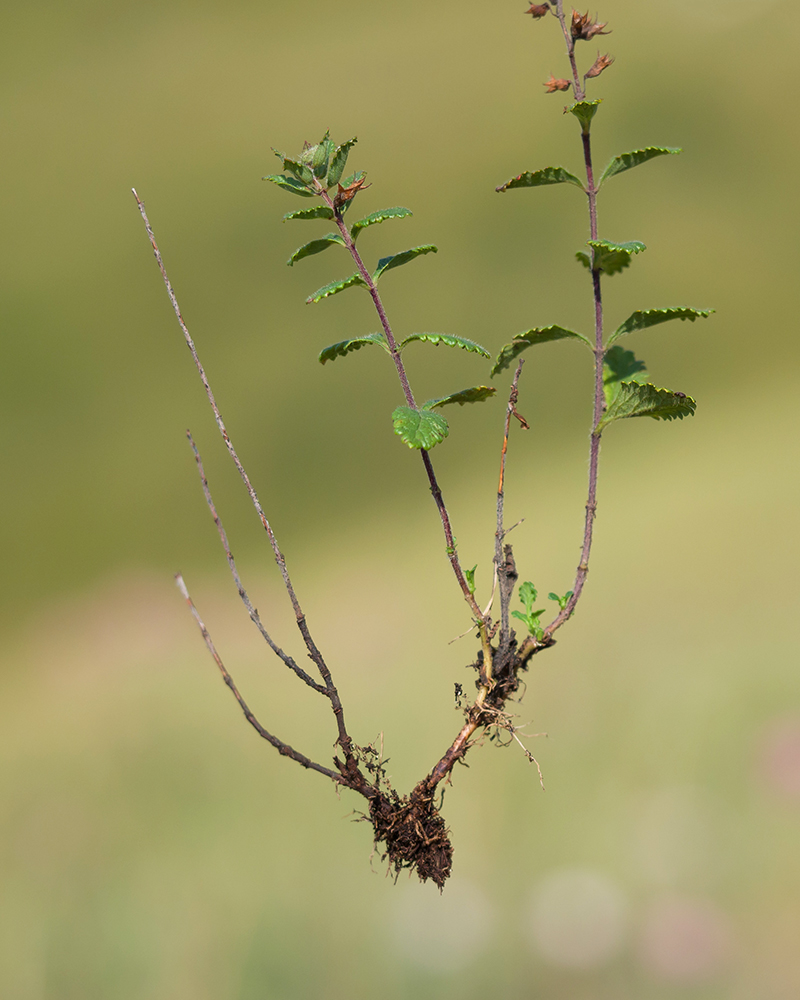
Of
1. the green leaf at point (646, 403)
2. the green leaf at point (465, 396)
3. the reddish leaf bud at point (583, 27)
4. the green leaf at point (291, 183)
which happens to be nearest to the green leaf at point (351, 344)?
the green leaf at point (465, 396)

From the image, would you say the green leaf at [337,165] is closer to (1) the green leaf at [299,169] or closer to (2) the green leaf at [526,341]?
(1) the green leaf at [299,169]

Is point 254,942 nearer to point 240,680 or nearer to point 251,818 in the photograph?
point 251,818

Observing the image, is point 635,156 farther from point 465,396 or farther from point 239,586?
point 239,586


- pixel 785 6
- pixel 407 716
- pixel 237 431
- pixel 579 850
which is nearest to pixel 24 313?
pixel 237 431

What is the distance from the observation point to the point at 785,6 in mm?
12750

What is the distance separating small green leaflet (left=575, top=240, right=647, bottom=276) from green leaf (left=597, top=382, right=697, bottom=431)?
0.59ft

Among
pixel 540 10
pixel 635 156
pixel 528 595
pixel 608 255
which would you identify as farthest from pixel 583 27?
pixel 528 595

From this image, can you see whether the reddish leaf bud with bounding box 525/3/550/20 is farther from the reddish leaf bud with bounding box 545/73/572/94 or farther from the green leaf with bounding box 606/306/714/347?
the green leaf with bounding box 606/306/714/347

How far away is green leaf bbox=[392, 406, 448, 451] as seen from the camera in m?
1.02

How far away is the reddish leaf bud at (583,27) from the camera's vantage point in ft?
3.48

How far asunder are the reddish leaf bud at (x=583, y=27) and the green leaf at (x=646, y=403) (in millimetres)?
481

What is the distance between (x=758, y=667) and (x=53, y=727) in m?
6.62

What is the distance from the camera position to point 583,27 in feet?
3.53

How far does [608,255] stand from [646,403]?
229 mm
